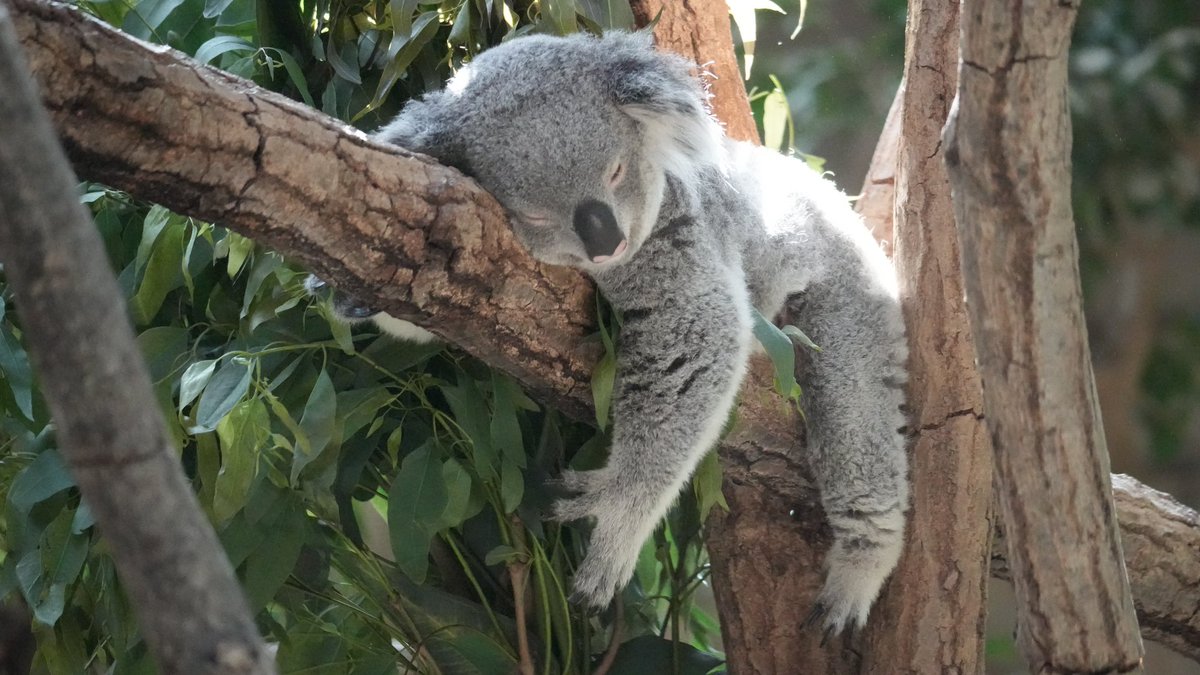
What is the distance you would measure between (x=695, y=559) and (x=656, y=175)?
115cm

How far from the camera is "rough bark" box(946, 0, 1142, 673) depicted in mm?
1328

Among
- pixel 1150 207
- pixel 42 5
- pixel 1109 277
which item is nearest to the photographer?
pixel 42 5

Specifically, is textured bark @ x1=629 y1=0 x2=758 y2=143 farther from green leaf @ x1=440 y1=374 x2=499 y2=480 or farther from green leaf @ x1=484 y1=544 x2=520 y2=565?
green leaf @ x1=484 y1=544 x2=520 y2=565

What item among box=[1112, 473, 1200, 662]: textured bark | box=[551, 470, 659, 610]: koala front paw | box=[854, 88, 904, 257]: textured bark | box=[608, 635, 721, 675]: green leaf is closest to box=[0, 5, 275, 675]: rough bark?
box=[551, 470, 659, 610]: koala front paw

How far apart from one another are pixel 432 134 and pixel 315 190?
483mm

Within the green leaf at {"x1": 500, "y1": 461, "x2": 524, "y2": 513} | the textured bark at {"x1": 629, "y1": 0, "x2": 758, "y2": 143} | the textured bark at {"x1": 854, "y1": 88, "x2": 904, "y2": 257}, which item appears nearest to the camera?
the green leaf at {"x1": 500, "y1": 461, "x2": 524, "y2": 513}

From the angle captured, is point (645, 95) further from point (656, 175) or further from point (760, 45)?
point (760, 45)

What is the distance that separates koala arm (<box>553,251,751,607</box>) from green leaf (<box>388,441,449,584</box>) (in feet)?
0.97

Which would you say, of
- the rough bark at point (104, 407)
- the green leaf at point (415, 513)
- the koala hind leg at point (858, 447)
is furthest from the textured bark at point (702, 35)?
the rough bark at point (104, 407)

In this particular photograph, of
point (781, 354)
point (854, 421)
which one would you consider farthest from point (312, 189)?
point (854, 421)

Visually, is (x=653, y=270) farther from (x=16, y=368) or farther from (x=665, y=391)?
(x=16, y=368)

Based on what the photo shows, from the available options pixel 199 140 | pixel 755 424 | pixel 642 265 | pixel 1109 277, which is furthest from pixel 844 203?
pixel 1109 277

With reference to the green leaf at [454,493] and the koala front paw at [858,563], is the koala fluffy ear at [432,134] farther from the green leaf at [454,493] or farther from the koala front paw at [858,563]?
the koala front paw at [858,563]

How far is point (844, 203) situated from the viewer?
3.04 meters
